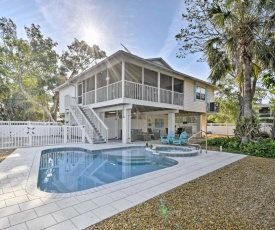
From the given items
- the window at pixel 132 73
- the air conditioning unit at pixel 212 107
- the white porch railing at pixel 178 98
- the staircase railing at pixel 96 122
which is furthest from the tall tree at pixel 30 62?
the air conditioning unit at pixel 212 107

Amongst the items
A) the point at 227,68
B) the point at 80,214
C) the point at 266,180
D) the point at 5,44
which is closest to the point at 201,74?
the point at 227,68

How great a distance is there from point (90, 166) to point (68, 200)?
13.4 feet

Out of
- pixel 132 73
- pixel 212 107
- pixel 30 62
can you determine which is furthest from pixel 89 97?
pixel 212 107

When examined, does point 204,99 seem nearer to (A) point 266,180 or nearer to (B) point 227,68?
(B) point 227,68

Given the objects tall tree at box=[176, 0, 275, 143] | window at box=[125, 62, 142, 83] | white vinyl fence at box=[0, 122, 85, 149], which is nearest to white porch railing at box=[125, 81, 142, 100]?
window at box=[125, 62, 142, 83]

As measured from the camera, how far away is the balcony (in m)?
12.1

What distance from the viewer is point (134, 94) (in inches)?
487

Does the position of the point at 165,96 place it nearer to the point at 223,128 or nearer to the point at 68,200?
the point at 68,200

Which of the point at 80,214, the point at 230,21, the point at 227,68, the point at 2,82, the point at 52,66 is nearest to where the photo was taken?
the point at 80,214

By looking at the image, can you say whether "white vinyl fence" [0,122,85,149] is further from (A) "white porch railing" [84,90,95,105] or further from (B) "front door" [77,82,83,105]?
(B) "front door" [77,82,83,105]

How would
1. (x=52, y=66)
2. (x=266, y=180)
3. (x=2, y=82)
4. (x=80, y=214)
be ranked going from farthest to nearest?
1. (x=52, y=66)
2. (x=2, y=82)
3. (x=266, y=180)
4. (x=80, y=214)

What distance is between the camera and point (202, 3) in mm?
11359

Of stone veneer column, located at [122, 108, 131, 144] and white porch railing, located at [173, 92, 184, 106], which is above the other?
white porch railing, located at [173, 92, 184, 106]

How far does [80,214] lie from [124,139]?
31.3ft
